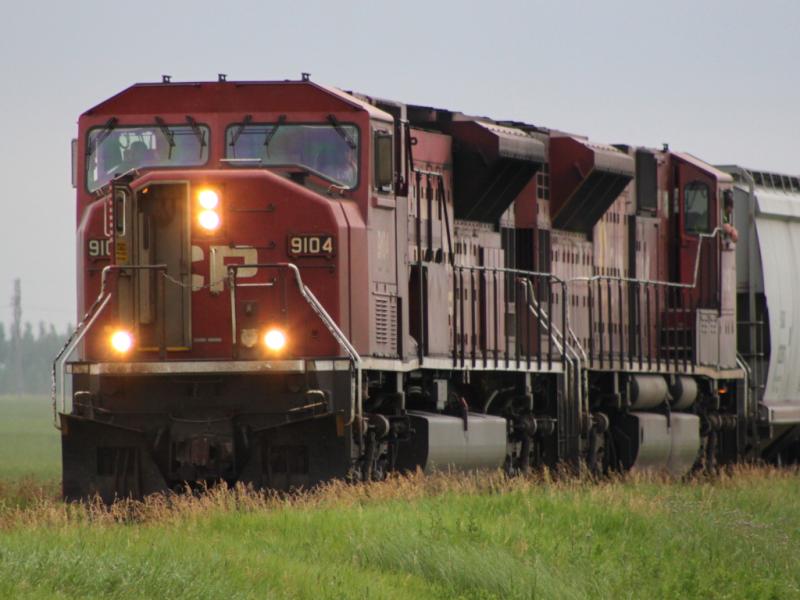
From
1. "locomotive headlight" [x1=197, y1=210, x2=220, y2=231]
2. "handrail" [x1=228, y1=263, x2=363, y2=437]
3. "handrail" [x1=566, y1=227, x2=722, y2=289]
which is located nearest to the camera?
"handrail" [x1=228, y1=263, x2=363, y2=437]

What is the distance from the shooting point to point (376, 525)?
473 inches

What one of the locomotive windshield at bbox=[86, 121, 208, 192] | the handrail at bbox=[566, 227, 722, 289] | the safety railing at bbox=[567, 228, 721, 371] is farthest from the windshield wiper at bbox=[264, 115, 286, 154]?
the handrail at bbox=[566, 227, 722, 289]

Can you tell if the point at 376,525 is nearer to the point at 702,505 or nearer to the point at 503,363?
the point at 702,505

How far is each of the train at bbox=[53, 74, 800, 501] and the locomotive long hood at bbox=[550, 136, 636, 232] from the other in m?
0.57

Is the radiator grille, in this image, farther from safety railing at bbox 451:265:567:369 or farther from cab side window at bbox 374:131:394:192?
safety railing at bbox 451:265:567:369

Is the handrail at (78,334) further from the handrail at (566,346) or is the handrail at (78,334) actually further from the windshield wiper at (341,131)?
the handrail at (566,346)

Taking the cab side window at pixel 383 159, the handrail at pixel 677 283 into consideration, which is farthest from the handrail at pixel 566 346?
the cab side window at pixel 383 159

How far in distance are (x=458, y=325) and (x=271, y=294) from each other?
3196mm

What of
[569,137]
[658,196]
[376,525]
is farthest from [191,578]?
[658,196]

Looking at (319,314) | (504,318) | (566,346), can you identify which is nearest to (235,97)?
(319,314)

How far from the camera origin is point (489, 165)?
59.6 feet

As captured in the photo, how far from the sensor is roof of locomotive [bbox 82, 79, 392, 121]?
1528 cm

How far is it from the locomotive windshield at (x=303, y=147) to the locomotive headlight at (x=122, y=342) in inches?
72.0

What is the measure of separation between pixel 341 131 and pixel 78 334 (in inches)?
115
